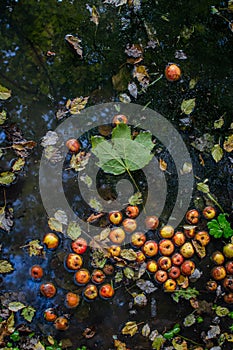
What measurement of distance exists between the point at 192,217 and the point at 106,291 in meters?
0.84

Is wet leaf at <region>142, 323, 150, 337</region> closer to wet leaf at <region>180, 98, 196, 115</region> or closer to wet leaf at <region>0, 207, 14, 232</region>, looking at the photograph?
wet leaf at <region>0, 207, 14, 232</region>

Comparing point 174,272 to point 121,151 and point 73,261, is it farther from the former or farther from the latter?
point 121,151

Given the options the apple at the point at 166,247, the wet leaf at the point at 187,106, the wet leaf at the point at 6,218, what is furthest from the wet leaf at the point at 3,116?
→ the apple at the point at 166,247

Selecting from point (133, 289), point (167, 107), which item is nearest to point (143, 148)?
point (167, 107)

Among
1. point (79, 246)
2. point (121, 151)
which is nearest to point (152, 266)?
point (79, 246)

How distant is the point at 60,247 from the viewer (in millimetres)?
3355

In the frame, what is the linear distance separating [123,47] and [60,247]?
162 centimetres

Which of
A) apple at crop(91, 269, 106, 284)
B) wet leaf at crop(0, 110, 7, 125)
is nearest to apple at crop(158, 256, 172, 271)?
apple at crop(91, 269, 106, 284)

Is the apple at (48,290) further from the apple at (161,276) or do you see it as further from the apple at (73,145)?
the apple at (73,145)

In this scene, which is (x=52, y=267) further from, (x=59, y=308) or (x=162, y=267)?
(x=162, y=267)

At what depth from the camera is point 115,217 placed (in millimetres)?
3355

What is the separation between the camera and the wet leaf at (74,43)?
350cm

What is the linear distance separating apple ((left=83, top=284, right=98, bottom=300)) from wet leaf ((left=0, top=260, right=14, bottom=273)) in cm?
57

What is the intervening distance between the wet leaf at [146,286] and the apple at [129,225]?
39 centimetres
